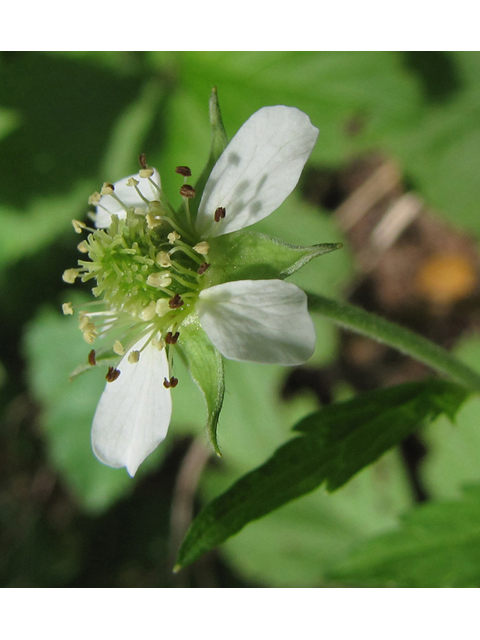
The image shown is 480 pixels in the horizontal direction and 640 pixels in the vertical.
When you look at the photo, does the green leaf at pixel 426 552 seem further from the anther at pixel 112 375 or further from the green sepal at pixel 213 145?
the green sepal at pixel 213 145

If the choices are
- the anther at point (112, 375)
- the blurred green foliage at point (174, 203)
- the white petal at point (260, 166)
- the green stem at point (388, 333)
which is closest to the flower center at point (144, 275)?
the anther at point (112, 375)

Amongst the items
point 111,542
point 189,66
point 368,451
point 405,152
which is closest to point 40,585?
point 111,542

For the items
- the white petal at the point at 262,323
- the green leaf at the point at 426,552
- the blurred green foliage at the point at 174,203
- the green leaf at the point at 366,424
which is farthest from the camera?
the blurred green foliage at the point at 174,203

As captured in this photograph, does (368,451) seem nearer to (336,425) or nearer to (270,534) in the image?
(336,425)

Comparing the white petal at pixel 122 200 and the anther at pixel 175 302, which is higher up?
the white petal at pixel 122 200

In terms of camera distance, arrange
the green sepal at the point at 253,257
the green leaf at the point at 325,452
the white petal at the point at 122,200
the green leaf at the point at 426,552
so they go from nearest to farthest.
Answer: the green sepal at the point at 253,257 → the green leaf at the point at 325,452 → the white petal at the point at 122,200 → the green leaf at the point at 426,552

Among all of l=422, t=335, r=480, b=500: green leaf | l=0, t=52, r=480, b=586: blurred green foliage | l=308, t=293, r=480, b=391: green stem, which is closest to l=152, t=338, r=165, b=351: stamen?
l=308, t=293, r=480, b=391: green stem

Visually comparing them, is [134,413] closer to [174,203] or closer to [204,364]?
[204,364]
